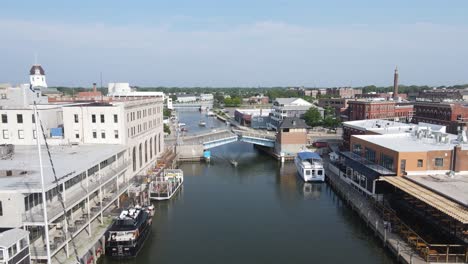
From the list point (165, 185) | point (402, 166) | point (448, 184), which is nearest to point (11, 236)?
point (165, 185)

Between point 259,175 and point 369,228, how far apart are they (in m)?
23.8

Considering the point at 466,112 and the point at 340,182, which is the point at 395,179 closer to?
the point at 340,182

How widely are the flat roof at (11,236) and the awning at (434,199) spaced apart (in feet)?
81.9

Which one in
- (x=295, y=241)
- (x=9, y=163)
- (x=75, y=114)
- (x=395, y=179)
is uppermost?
(x=75, y=114)

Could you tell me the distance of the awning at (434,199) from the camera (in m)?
23.5

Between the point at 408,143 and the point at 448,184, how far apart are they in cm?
955

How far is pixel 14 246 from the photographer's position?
19.2m

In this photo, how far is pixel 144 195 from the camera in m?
40.0

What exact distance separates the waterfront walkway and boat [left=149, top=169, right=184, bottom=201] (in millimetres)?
19391

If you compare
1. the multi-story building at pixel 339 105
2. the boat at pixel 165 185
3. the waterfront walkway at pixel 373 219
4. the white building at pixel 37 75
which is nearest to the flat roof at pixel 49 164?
the boat at pixel 165 185

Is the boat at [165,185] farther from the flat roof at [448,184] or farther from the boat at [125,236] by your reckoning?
the flat roof at [448,184]

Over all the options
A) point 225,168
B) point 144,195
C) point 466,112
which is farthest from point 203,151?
point 466,112

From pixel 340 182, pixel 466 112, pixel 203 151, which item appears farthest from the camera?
pixel 466 112

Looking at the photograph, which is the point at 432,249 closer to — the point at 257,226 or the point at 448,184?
the point at 448,184
